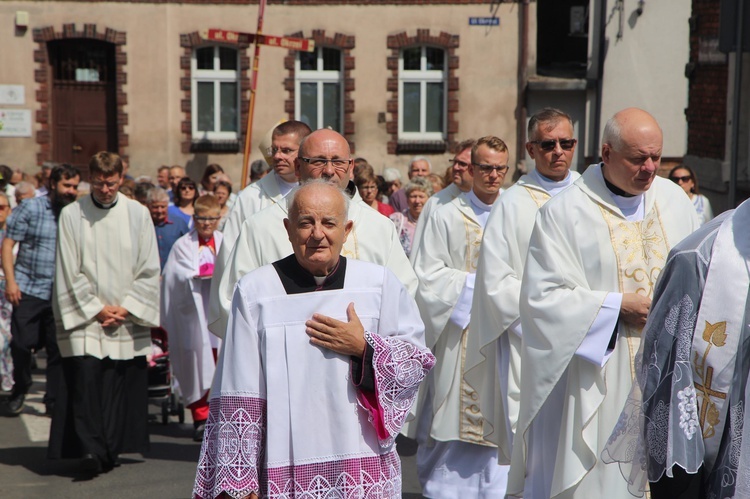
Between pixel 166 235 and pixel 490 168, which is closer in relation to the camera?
pixel 490 168

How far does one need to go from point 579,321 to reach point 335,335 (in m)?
1.42

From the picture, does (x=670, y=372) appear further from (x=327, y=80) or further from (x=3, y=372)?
(x=327, y=80)

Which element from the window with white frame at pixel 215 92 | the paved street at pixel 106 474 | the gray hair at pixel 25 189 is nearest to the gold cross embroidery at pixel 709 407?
the paved street at pixel 106 474

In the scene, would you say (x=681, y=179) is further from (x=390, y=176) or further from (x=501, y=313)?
(x=501, y=313)

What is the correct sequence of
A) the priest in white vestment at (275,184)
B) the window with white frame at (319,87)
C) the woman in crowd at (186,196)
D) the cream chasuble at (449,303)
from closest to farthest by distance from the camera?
1. the priest in white vestment at (275,184)
2. the cream chasuble at (449,303)
3. the woman in crowd at (186,196)
4. the window with white frame at (319,87)

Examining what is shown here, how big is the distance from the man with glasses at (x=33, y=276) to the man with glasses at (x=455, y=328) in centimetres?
314

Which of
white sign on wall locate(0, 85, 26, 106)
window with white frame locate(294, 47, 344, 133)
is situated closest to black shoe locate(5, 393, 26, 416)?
white sign on wall locate(0, 85, 26, 106)

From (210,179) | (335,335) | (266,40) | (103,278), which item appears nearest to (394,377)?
(335,335)

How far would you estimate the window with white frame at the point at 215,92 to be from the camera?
23.3 m

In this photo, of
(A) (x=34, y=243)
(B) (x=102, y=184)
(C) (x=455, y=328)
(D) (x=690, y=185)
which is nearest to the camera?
(C) (x=455, y=328)

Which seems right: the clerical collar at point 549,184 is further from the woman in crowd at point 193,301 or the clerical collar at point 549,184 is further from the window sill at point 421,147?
the window sill at point 421,147

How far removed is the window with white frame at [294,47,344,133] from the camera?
23359 millimetres

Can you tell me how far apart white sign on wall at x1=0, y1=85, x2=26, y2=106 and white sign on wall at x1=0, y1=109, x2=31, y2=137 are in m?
0.18

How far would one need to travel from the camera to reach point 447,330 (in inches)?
270
